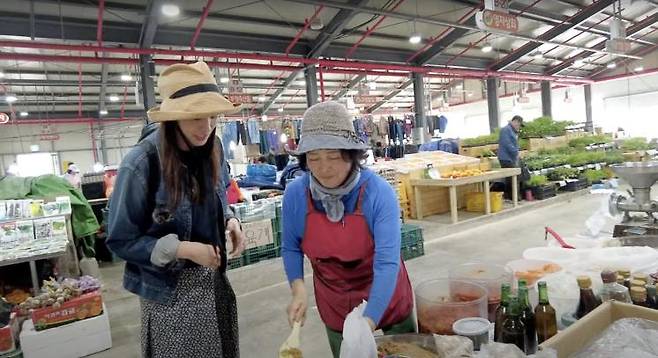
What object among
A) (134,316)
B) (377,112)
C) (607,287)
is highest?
(377,112)

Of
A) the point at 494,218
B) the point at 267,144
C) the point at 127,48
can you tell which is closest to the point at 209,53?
the point at 127,48

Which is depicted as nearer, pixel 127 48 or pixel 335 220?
pixel 335 220

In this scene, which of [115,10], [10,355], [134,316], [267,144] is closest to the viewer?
[10,355]

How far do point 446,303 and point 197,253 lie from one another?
0.85 meters

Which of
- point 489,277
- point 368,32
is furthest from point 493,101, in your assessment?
point 489,277

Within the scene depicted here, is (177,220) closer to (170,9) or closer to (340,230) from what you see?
(340,230)

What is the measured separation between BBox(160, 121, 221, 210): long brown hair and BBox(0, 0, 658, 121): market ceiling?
677 cm

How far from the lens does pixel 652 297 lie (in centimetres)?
129

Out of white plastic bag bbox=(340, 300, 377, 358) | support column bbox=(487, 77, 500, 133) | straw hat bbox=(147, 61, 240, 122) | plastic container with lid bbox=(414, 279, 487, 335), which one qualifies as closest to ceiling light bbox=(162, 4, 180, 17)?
straw hat bbox=(147, 61, 240, 122)

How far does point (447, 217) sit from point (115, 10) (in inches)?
269

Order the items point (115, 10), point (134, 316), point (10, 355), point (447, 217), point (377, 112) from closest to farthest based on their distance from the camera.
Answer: point (10, 355)
point (134, 316)
point (447, 217)
point (115, 10)
point (377, 112)

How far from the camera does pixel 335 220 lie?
1.42 meters

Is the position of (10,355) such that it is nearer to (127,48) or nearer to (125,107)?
(127,48)

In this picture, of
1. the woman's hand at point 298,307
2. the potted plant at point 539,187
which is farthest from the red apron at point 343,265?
the potted plant at point 539,187
